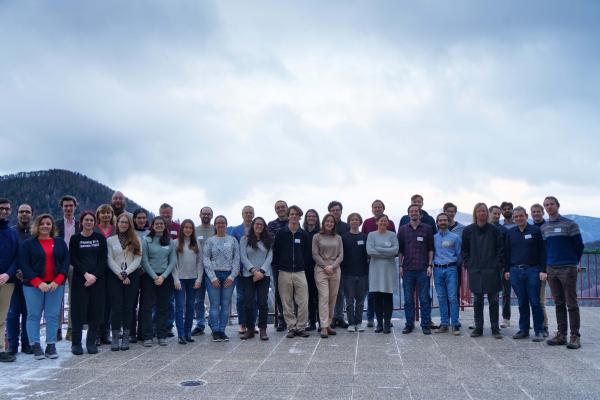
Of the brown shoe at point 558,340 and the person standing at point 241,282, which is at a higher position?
the person standing at point 241,282

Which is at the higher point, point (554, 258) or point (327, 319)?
point (554, 258)

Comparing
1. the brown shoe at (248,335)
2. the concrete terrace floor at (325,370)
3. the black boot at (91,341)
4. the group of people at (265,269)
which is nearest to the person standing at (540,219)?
the group of people at (265,269)

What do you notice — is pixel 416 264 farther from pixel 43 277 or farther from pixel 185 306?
pixel 43 277

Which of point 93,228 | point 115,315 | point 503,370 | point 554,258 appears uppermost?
point 93,228

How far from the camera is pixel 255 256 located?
842 cm

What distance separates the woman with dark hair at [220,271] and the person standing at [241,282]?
0.88 ft

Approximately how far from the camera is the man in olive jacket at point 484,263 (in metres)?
8.14

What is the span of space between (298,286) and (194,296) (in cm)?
162

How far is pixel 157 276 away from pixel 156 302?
0.42 meters

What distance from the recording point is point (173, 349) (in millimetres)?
7512

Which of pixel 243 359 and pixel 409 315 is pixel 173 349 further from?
pixel 409 315

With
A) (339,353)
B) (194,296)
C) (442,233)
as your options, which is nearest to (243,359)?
(339,353)

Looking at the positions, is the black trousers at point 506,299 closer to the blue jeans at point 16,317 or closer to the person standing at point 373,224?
the person standing at point 373,224

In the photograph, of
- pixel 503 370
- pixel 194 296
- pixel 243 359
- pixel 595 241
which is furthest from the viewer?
pixel 595 241
